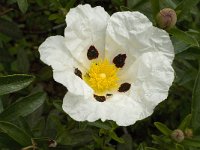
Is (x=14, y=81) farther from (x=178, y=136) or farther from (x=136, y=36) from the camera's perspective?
(x=178, y=136)

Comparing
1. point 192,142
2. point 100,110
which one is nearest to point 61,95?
point 192,142

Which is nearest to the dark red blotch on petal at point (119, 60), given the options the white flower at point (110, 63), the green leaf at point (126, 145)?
the white flower at point (110, 63)

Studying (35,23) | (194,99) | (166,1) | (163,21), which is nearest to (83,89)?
(163,21)

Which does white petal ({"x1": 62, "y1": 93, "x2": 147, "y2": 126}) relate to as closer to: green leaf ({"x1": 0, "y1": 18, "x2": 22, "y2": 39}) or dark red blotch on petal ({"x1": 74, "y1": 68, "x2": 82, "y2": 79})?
dark red blotch on petal ({"x1": 74, "y1": 68, "x2": 82, "y2": 79})

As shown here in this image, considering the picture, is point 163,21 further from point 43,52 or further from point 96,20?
point 43,52

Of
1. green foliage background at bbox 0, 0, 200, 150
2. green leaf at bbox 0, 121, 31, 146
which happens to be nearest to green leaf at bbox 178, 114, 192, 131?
green foliage background at bbox 0, 0, 200, 150
